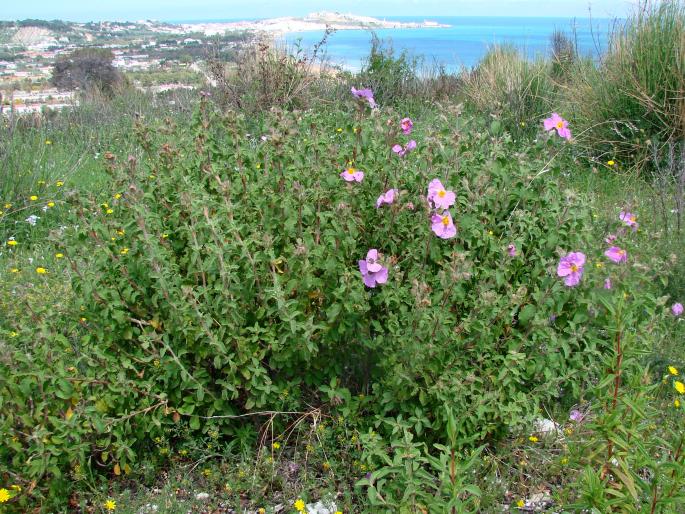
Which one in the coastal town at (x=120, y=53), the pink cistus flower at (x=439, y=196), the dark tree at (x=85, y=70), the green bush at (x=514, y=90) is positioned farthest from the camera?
→ the dark tree at (x=85, y=70)

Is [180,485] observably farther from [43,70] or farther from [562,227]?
[43,70]

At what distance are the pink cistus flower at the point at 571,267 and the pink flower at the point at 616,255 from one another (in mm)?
352

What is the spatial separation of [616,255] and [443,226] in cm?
81

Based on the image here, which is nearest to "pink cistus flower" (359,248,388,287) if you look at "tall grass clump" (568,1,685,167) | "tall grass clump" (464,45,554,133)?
"tall grass clump" (568,1,685,167)

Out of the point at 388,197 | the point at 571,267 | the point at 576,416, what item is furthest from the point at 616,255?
the point at 388,197

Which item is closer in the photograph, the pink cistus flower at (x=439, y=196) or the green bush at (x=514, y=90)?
the pink cistus flower at (x=439, y=196)

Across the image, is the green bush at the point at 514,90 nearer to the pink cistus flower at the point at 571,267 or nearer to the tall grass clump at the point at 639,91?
the tall grass clump at the point at 639,91

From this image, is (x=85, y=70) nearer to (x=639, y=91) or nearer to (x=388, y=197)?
(x=639, y=91)

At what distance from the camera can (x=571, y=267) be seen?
7.42 feet

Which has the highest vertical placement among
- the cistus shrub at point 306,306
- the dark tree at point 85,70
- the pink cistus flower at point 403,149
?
the dark tree at point 85,70

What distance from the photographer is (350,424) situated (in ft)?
8.38

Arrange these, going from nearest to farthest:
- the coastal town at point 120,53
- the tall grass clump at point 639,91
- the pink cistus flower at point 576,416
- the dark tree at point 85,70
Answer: the pink cistus flower at point 576,416 < the tall grass clump at point 639,91 < the coastal town at point 120,53 < the dark tree at point 85,70

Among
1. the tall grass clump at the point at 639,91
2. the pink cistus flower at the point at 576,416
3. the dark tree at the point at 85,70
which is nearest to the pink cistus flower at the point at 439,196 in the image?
the pink cistus flower at the point at 576,416

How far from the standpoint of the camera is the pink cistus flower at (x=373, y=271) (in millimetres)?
2279
